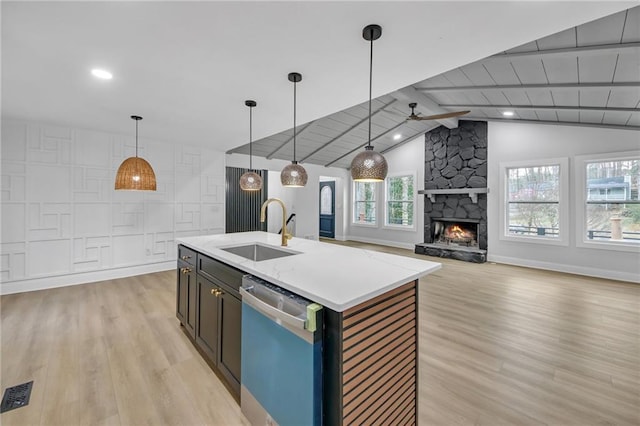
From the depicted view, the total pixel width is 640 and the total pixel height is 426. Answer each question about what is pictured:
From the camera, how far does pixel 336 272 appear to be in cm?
162

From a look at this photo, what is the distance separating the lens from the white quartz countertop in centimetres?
124

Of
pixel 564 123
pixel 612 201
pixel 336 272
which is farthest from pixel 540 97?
pixel 336 272

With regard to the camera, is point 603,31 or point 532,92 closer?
point 603,31

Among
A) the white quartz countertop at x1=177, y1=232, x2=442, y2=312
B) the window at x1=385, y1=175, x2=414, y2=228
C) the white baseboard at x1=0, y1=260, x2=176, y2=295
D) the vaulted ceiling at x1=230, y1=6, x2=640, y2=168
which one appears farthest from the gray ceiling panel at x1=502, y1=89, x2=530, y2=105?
the white baseboard at x1=0, y1=260, x2=176, y2=295

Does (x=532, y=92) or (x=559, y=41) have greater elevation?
(x=532, y=92)

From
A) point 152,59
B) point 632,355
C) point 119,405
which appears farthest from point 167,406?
point 632,355

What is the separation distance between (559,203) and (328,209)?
6.55 metres

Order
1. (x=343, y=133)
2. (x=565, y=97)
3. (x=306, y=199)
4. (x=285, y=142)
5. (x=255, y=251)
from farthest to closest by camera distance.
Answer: (x=306, y=199) < (x=343, y=133) < (x=285, y=142) < (x=565, y=97) < (x=255, y=251)

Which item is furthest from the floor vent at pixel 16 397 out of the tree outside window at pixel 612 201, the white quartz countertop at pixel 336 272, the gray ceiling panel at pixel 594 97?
the tree outside window at pixel 612 201

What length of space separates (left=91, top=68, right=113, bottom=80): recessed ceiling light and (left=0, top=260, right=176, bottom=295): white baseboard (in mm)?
3450

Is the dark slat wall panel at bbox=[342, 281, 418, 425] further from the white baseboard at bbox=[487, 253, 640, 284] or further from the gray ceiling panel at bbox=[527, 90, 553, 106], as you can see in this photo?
the white baseboard at bbox=[487, 253, 640, 284]

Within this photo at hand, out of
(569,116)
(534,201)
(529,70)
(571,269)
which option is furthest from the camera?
(534,201)

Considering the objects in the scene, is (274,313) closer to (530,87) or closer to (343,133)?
(530,87)

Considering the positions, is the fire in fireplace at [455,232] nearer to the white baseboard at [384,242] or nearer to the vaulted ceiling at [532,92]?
the white baseboard at [384,242]
